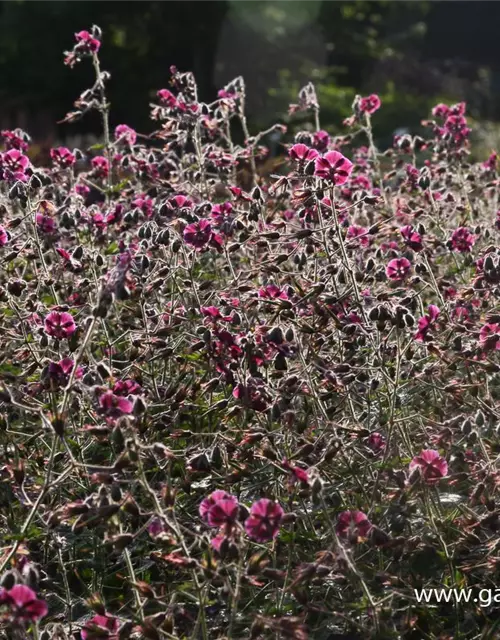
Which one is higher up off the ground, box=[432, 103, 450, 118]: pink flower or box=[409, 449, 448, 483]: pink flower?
box=[432, 103, 450, 118]: pink flower

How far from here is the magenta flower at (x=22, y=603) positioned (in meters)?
2.20

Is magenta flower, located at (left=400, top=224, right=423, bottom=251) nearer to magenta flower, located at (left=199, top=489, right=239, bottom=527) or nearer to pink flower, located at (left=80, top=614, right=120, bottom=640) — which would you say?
magenta flower, located at (left=199, top=489, right=239, bottom=527)

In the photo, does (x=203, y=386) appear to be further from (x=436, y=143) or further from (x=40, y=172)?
(x=436, y=143)

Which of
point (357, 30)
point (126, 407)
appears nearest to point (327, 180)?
point (126, 407)

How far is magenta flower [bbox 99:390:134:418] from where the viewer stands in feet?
8.36

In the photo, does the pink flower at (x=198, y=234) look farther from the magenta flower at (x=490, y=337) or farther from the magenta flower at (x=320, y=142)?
the magenta flower at (x=320, y=142)

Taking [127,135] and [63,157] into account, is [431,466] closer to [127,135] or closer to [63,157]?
[63,157]

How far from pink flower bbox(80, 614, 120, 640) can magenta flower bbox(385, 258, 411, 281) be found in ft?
5.81

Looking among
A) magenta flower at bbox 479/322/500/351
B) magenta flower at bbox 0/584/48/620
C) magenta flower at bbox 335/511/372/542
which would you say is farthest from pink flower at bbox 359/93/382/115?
magenta flower at bbox 0/584/48/620

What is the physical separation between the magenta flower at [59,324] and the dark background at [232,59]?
16668 mm

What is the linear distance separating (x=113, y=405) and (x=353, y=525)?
0.64 metres

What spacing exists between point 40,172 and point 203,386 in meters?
1.27

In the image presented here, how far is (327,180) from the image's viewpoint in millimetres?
3246

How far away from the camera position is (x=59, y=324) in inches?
127
